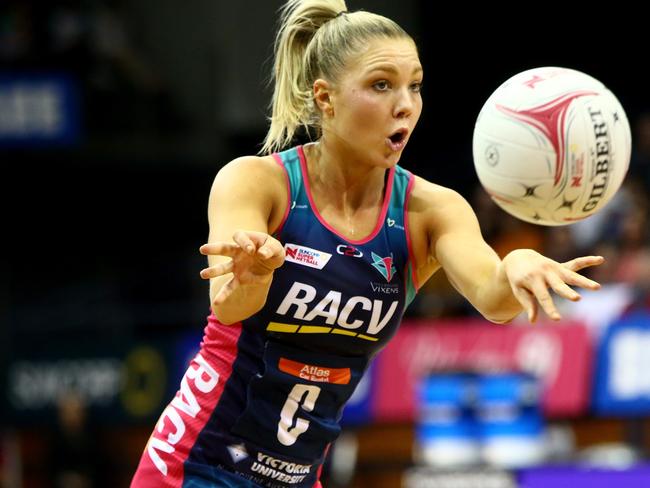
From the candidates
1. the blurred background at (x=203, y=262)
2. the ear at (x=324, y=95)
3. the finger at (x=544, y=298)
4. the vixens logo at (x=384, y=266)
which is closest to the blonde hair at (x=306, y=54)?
the ear at (x=324, y=95)

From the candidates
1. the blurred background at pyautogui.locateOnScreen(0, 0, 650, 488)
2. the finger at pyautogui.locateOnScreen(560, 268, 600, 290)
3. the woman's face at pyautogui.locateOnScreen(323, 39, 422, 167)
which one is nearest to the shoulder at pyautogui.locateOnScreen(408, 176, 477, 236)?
the woman's face at pyautogui.locateOnScreen(323, 39, 422, 167)

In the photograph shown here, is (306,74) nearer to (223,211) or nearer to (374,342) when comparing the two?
(223,211)

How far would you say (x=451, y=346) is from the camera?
985cm

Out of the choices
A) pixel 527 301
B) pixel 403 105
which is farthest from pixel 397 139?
pixel 527 301

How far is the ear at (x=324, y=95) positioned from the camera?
3891 mm

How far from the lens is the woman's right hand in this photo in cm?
322

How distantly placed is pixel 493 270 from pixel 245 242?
81cm

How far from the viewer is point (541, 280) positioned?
10.5ft

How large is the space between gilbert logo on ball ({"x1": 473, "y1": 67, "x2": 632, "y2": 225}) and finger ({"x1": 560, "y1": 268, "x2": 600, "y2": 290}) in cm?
63

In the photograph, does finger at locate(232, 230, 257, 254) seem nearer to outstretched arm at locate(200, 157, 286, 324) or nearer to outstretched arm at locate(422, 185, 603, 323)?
outstretched arm at locate(200, 157, 286, 324)

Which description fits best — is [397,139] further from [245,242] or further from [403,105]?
[245,242]

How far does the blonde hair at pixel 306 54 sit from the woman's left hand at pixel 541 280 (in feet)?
3.15

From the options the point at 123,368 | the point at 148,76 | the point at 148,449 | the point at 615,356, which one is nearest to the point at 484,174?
the point at 148,449

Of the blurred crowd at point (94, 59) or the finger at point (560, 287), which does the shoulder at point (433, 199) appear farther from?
the blurred crowd at point (94, 59)
